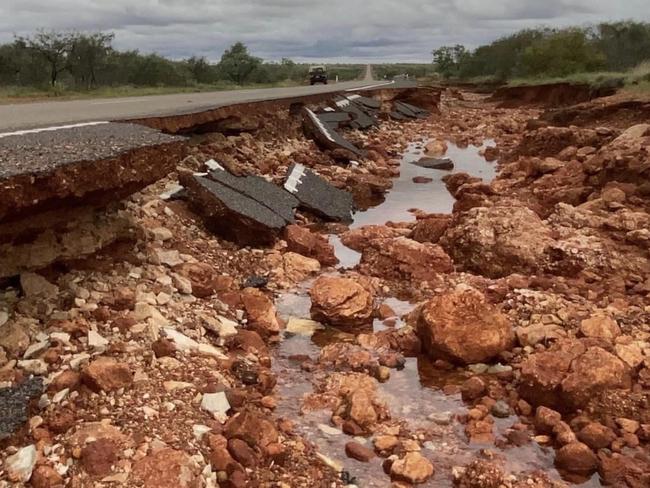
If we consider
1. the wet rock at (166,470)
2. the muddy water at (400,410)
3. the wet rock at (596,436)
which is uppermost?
the wet rock at (166,470)

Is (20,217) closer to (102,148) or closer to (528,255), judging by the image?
(102,148)

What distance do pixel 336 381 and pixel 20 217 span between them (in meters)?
2.28

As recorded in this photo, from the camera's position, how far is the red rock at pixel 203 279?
523 centimetres

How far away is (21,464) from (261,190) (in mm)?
5029

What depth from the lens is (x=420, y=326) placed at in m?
4.84

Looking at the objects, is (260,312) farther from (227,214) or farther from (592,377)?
(592,377)

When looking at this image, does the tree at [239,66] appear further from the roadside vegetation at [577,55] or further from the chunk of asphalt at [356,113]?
the chunk of asphalt at [356,113]

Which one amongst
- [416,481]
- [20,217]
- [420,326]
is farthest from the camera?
[420,326]

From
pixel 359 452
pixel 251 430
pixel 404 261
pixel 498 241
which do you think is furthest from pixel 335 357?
pixel 498 241

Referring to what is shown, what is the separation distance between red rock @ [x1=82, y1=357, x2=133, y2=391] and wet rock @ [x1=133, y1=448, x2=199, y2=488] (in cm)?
61

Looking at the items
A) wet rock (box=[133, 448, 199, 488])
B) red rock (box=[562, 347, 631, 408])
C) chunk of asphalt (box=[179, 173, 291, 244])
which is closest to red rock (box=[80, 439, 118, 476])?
wet rock (box=[133, 448, 199, 488])

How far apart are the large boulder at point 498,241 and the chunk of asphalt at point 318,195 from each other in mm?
1910

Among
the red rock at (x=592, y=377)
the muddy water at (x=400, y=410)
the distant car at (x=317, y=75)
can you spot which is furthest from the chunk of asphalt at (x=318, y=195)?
the distant car at (x=317, y=75)

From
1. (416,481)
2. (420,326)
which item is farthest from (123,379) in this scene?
(420,326)
